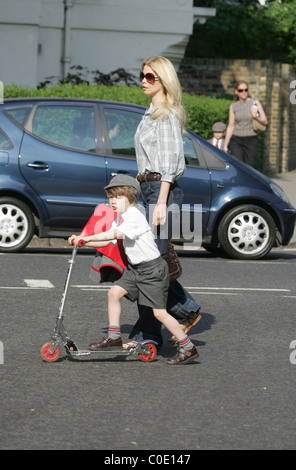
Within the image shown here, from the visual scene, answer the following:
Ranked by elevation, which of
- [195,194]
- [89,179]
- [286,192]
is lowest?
[286,192]

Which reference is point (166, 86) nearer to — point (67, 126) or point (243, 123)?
point (67, 126)

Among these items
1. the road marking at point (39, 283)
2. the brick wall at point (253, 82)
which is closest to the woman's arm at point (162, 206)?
the road marking at point (39, 283)

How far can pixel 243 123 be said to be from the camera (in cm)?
1623

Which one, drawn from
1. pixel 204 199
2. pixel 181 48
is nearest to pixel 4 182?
pixel 204 199

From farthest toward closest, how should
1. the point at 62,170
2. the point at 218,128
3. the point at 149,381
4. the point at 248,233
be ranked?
the point at 218,128 → the point at 248,233 → the point at 62,170 → the point at 149,381

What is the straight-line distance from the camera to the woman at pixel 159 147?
22.3 feet

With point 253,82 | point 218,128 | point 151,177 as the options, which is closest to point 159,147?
point 151,177

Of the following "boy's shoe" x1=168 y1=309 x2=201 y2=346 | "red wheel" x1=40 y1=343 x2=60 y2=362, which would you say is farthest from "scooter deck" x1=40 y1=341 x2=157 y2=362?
"boy's shoe" x1=168 y1=309 x2=201 y2=346

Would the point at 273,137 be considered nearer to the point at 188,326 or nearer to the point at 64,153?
the point at 64,153

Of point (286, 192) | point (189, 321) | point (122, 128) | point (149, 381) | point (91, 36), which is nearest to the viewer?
point (149, 381)

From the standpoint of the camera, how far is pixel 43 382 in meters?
6.11

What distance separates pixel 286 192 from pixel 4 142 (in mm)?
10439

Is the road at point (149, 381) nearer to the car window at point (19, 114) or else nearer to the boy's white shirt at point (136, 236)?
the boy's white shirt at point (136, 236)

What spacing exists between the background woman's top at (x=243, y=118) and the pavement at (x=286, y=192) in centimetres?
227
